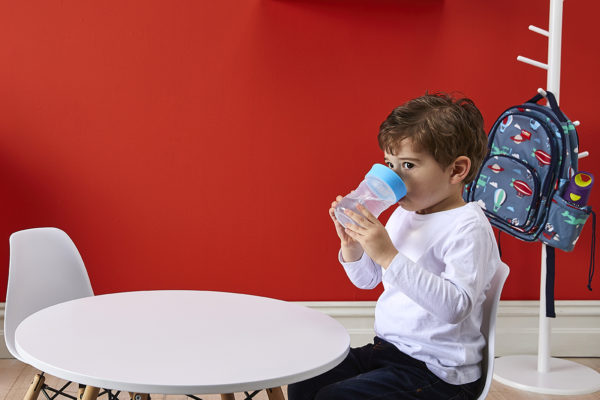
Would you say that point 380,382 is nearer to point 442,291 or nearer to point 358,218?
point 442,291

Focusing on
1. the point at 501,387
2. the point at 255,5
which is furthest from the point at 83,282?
the point at 501,387

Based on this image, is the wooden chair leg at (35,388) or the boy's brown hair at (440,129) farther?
the wooden chair leg at (35,388)

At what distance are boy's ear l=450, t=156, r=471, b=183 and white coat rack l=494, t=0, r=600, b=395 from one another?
109 centimetres

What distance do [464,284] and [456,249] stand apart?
77 mm

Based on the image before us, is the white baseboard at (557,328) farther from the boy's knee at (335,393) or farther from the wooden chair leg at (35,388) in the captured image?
the wooden chair leg at (35,388)

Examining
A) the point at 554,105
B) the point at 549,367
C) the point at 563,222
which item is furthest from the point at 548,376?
the point at 554,105

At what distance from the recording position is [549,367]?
2541 mm

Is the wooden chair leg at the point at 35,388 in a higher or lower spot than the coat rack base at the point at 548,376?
higher

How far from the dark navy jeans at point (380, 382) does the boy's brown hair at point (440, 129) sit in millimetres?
396

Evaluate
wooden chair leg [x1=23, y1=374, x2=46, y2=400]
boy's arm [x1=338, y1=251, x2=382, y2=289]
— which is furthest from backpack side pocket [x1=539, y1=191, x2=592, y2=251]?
wooden chair leg [x1=23, y1=374, x2=46, y2=400]

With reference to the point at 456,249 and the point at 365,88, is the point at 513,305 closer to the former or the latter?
the point at 365,88

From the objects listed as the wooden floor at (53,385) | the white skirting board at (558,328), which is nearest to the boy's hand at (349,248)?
the wooden floor at (53,385)

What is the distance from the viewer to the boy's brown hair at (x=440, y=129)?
4.45 ft

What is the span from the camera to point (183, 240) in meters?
2.61
